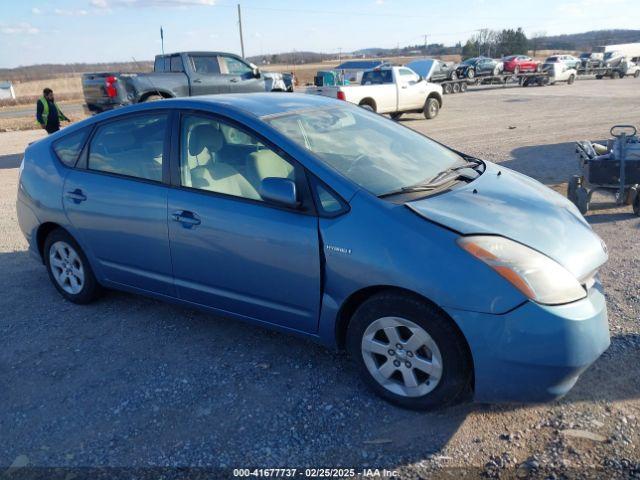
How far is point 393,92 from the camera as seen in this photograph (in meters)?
16.8

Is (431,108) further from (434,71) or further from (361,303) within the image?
(361,303)

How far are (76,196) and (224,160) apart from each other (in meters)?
1.40

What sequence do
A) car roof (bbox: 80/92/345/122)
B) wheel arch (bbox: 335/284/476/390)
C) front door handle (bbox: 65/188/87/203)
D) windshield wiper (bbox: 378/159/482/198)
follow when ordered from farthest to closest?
front door handle (bbox: 65/188/87/203) < car roof (bbox: 80/92/345/122) < windshield wiper (bbox: 378/159/482/198) < wheel arch (bbox: 335/284/476/390)

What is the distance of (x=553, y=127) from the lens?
14.3 m

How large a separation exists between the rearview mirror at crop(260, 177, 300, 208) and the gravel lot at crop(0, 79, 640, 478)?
1.11 meters

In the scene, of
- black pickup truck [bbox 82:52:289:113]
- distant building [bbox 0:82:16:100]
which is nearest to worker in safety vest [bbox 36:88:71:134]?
black pickup truck [bbox 82:52:289:113]

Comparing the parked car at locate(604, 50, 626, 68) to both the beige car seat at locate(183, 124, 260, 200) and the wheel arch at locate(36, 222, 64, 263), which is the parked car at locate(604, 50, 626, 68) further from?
the wheel arch at locate(36, 222, 64, 263)

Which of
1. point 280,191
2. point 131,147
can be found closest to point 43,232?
point 131,147

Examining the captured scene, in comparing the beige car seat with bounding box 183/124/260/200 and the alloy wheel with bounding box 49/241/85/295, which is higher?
the beige car seat with bounding box 183/124/260/200

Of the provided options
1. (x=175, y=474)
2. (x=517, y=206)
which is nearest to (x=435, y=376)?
(x=517, y=206)

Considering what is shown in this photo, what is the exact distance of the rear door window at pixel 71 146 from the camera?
4.33m

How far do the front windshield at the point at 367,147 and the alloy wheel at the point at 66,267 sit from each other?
7.13 ft

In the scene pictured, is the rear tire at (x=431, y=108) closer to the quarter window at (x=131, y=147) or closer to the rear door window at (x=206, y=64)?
the rear door window at (x=206, y=64)

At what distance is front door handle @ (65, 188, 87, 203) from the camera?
416 centimetres
